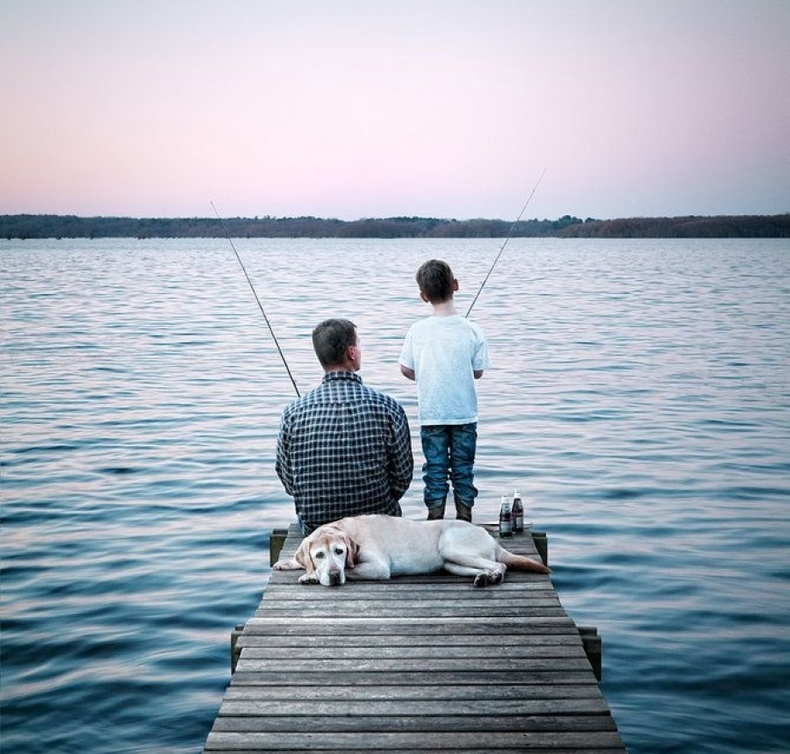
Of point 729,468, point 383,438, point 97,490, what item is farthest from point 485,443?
point 383,438

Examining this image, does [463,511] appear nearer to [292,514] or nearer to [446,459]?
[446,459]

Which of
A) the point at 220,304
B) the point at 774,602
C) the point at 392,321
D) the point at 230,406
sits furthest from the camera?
the point at 220,304

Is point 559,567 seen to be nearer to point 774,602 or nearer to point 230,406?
point 774,602

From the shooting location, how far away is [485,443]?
47.9 feet

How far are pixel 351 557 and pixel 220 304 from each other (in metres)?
38.3

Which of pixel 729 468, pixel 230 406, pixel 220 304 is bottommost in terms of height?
pixel 220 304

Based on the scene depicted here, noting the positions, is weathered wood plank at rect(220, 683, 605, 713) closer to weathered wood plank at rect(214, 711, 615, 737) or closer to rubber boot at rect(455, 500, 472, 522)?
weathered wood plank at rect(214, 711, 615, 737)

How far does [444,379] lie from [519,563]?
4.74 feet

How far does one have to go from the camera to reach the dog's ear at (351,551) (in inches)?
218

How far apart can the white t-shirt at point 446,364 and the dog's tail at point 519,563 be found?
1.23 metres

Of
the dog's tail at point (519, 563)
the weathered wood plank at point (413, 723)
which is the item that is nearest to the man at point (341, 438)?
the dog's tail at point (519, 563)

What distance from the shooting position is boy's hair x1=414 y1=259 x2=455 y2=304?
6693 mm

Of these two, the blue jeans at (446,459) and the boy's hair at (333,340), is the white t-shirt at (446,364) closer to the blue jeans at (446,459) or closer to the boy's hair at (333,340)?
the blue jeans at (446,459)

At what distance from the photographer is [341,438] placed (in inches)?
229
